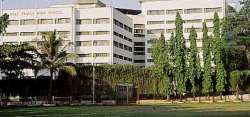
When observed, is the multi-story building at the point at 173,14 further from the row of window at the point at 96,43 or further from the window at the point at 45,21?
Result: the window at the point at 45,21

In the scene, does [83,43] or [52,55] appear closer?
[52,55]

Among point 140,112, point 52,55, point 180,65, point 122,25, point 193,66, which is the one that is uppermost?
point 122,25

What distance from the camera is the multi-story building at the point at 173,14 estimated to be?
99312 millimetres

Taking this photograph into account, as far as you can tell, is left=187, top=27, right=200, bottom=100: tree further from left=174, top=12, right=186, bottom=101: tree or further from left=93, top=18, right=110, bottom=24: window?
left=93, top=18, right=110, bottom=24: window

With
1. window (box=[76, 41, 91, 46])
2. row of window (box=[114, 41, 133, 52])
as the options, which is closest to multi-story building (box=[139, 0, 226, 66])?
row of window (box=[114, 41, 133, 52])

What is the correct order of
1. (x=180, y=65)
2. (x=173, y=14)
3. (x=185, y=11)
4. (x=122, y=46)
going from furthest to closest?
(x=173, y=14) < (x=185, y=11) < (x=122, y=46) < (x=180, y=65)

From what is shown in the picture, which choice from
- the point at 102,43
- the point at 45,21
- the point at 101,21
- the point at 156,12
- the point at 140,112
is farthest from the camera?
the point at 156,12

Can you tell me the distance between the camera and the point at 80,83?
206ft

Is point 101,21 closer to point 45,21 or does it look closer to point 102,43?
point 102,43

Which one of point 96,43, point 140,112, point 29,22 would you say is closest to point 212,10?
point 96,43

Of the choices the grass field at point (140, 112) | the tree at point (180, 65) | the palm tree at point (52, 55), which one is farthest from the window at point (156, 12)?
the grass field at point (140, 112)

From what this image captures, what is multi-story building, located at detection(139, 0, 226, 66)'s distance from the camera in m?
99.3

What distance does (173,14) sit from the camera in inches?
4016

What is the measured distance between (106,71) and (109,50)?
86.3 feet
